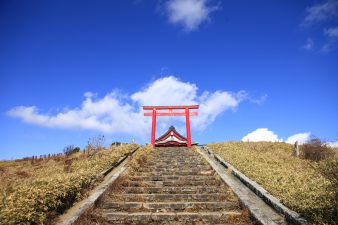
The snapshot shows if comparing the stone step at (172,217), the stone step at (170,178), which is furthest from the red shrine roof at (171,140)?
the stone step at (172,217)

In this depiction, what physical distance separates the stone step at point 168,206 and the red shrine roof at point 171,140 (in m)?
17.9

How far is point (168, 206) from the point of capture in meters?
8.08

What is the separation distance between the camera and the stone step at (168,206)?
7965mm

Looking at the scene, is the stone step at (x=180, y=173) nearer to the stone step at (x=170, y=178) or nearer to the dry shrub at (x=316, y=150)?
the stone step at (x=170, y=178)

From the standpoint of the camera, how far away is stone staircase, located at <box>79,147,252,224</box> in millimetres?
7238

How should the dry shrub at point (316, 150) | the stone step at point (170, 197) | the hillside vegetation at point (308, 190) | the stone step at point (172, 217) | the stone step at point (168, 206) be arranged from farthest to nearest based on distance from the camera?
the dry shrub at point (316, 150), the stone step at point (170, 197), the stone step at point (168, 206), the stone step at point (172, 217), the hillside vegetation at point (308, 190)

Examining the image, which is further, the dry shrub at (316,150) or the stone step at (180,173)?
the dry shrub at (316,150)

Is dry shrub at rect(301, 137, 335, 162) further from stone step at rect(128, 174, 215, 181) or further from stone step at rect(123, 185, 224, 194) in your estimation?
stone step at rect(123, 185, 224, 194)

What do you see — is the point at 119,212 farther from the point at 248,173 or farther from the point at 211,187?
the point at 248,173

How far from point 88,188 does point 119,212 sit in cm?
187

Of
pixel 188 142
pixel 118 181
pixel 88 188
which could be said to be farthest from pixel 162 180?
pixel 188 142


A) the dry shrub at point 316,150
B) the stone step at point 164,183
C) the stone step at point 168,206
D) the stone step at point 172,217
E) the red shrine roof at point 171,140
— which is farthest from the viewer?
the red shrine roof at point 171,140

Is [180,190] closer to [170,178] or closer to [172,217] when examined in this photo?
[170,178]

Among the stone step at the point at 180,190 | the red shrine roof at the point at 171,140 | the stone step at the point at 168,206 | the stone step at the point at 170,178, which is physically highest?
the red shrine roof at the point at 171,140
